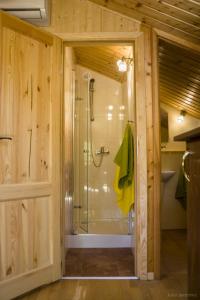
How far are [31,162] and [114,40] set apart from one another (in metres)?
1.33

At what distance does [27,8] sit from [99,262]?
2.47 m

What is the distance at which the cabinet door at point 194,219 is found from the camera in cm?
127

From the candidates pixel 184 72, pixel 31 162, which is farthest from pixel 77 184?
pixel 184 72

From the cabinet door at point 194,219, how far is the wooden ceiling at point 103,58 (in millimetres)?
2364

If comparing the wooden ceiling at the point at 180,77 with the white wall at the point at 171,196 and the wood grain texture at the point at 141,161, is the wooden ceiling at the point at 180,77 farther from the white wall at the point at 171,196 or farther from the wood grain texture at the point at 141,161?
the white wall at the point at 171,196

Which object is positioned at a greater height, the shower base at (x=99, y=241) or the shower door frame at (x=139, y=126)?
the shower door frame at (x=139, y=126)

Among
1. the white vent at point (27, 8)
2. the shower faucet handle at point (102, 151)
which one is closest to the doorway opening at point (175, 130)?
the shower faucet handle at point (102, 151)

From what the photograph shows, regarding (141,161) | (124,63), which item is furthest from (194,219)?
(124,63)

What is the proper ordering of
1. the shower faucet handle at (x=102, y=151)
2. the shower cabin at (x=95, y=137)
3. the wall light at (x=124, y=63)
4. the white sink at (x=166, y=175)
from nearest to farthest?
the wall light at (x=124, y=63), the shower cabin at (x=95, y=137), the shower faucet handle at (x=102, y=151), the white sink at (x=166, y=175)

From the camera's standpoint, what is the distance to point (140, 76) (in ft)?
8.36

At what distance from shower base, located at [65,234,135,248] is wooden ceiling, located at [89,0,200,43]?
240 cm

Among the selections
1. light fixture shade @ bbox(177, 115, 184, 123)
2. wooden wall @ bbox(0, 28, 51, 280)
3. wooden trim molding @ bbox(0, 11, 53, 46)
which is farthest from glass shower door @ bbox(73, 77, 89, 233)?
light fixture shade @ bbox(177, 115, 184, 123)

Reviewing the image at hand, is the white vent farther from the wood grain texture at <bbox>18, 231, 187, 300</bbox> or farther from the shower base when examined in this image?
the shower base

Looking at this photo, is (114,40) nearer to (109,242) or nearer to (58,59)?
(58,59)
